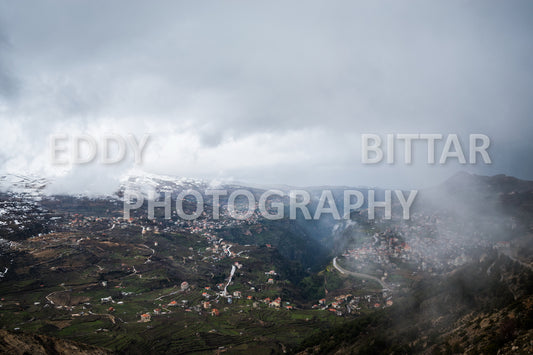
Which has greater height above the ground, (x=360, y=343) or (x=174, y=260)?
(x=360, y=343)

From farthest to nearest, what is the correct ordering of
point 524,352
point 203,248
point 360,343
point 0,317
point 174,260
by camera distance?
1. point 203,248
2. point 174,260
3. point 0,317
4. point 360,343
5. point 524,352

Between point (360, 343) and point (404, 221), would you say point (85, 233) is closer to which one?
point (360, 343)

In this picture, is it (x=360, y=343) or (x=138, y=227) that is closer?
(x=360, y=343)

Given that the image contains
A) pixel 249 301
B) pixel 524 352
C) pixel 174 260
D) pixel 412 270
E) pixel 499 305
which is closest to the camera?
pixel 524 352

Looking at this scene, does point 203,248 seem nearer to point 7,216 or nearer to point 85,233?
point 85,233

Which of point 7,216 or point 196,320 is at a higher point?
point 7,216

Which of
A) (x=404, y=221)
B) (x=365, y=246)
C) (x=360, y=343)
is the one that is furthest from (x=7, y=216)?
(x=404, y=221)

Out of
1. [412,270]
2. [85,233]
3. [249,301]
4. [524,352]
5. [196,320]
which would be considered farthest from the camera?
[85,233]

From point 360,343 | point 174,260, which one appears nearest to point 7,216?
point 174,260

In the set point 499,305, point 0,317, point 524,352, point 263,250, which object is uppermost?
point 524,352
